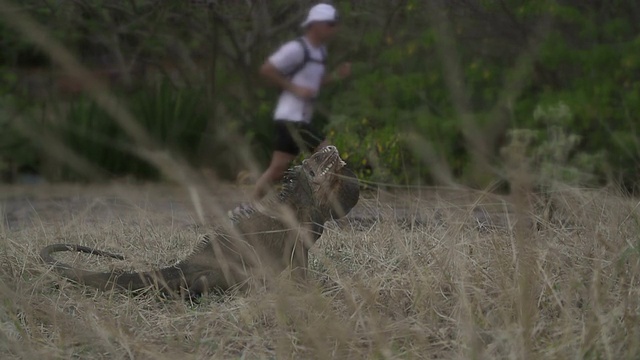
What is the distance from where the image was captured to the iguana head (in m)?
4.87

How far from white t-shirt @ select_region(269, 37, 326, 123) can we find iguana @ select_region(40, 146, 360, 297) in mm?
2352

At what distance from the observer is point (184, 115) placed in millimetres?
13031

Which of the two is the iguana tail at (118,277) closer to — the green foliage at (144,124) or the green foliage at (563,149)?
the green foliage at (563,149)

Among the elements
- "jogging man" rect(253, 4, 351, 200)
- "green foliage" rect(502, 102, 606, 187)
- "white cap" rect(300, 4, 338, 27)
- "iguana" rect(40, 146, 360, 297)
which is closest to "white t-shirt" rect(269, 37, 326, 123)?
"jogging man" rect(253, 4, 351, 200)

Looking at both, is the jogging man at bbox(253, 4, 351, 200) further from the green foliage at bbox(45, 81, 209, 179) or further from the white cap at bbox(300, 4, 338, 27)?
the green foliage at bbox(45, 81, 209, 179)

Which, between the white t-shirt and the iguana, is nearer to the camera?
the iguana

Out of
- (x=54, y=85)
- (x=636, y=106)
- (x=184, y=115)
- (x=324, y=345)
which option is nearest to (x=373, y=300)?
(x=324, y=345)

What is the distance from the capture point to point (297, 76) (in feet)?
24.1

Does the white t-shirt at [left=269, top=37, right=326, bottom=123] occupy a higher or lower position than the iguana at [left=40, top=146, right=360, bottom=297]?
higher

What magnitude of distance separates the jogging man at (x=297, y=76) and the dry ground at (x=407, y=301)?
1.55m

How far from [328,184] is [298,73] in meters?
2.55

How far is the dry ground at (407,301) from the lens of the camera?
3.71 metres

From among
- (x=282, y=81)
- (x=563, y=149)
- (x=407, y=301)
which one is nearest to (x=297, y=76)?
(x=282, y=81)

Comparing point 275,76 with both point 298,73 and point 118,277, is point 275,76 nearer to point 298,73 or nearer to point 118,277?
point 298,73
